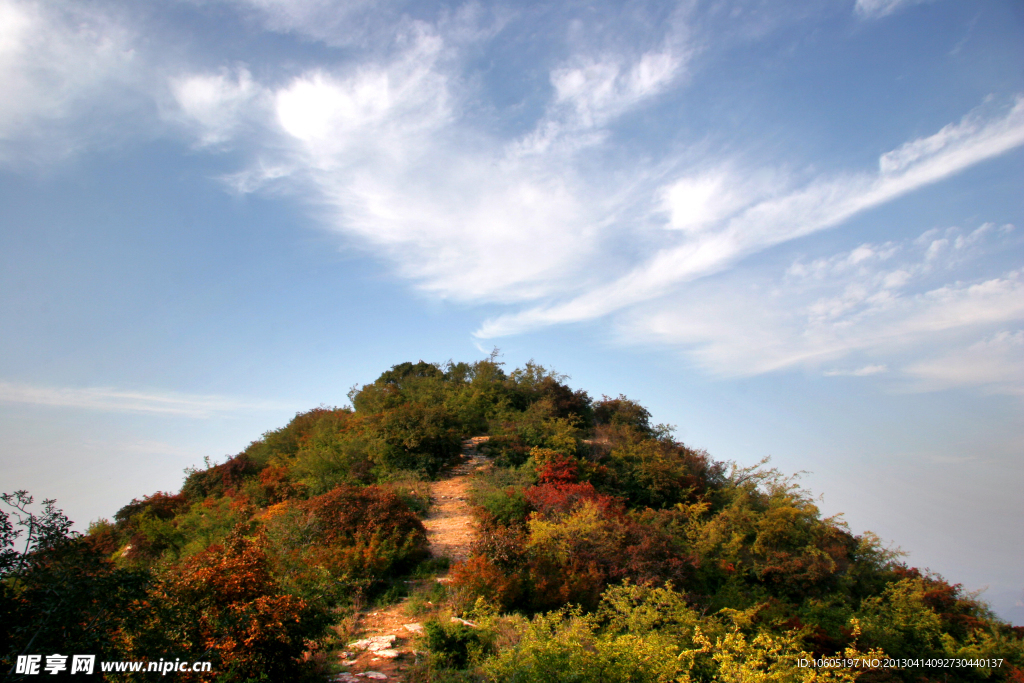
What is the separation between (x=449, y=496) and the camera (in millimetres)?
16594

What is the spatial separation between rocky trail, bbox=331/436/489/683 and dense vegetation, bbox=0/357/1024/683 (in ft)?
1.32

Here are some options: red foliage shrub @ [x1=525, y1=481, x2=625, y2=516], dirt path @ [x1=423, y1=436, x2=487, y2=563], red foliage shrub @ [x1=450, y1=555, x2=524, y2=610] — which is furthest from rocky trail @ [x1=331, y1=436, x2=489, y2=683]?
red foliage shrub @ [x1=525, y1=481, x2=625, y2=516]

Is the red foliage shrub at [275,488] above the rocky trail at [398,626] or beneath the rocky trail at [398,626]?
above

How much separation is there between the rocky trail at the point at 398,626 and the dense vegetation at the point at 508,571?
404mm

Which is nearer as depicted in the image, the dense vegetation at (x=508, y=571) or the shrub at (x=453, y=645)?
the dense vegetation at (x=508, y=571)

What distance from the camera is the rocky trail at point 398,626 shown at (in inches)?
266

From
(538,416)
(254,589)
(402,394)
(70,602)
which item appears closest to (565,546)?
(254,589)

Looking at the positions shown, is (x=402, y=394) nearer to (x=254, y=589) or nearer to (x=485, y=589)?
(x=485, y=589)

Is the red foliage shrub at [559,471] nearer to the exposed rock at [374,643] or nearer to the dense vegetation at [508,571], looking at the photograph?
the dense vegetation at [508,571]

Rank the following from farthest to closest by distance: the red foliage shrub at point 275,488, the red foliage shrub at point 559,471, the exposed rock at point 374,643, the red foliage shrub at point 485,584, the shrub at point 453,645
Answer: the red foliage shrub at point 559,471
the red foliage shrub at point 275,488
the red foliage shrub at point 485,584
the exposed rock at point 374,643
the shrub at point 453,645

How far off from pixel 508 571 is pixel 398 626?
2.28 m

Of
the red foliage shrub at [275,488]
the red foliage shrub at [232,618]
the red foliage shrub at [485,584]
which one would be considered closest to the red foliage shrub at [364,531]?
the red foliage shrub at [485,584]

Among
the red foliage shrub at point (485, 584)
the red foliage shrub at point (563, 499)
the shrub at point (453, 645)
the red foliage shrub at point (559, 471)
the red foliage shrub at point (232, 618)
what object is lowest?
the shrub at point (453, 645)

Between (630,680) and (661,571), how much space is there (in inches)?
220
